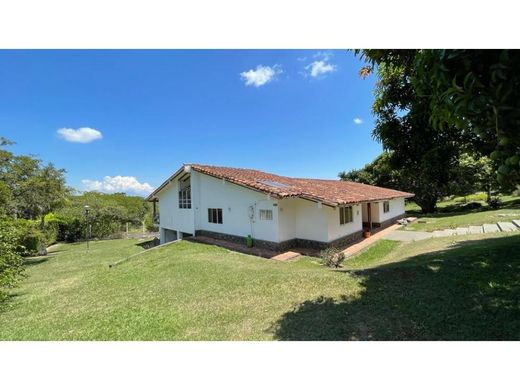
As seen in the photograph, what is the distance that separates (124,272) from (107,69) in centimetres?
912

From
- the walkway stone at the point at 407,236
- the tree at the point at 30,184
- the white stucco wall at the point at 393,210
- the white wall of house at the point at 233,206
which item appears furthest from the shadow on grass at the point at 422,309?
the tree at the point at 30,184

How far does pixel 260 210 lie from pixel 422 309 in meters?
9.66

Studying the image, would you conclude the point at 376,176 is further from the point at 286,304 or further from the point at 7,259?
the point at 7,259

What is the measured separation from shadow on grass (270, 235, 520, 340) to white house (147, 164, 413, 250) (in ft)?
20.1

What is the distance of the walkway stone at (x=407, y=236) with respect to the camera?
16.8 metres

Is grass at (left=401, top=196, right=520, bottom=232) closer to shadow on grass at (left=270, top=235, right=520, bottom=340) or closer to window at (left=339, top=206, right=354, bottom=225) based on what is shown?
window at (left=339, top=206, right=354, bottom=225)

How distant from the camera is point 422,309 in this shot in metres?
4.94

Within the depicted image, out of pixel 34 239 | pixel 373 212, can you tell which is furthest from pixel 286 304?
pixel 34 239

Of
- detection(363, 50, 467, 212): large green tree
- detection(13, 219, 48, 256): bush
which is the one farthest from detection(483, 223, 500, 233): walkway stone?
detection(13, 219, 48, 256): bush

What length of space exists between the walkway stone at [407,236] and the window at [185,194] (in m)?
13.2
